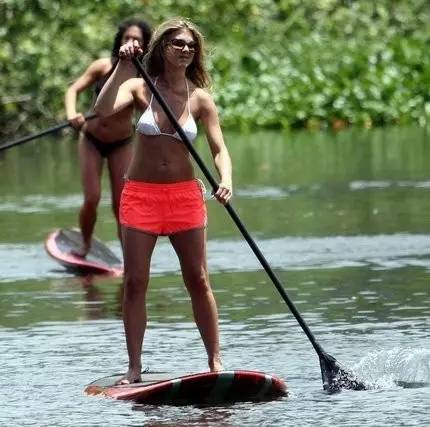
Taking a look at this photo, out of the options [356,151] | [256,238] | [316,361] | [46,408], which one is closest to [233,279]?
[256,238]

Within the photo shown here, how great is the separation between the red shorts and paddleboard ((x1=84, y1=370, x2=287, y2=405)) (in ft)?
2.32

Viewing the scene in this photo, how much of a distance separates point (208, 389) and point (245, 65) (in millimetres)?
29566

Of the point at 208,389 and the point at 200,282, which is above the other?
the point at 200,282

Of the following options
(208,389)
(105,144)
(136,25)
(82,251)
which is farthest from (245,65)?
(208,389)

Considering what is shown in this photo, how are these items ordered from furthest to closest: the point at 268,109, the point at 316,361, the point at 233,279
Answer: the point at 268,109 → the point at 233,279 → the point at 316,361

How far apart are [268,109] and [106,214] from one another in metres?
17.4

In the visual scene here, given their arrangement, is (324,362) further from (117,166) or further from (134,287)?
(117,166)

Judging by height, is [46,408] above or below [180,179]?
below

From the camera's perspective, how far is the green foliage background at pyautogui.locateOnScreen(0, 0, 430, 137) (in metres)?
33.1

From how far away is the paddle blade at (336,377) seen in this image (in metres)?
8.66

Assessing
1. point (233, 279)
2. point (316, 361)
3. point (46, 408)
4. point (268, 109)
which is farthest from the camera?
point (268, 109)

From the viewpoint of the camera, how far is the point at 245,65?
37.7 metres

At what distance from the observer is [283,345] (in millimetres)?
10023

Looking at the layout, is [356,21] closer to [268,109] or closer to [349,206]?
[268,109]
